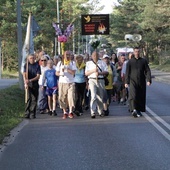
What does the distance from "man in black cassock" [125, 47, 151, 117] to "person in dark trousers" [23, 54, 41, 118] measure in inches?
101

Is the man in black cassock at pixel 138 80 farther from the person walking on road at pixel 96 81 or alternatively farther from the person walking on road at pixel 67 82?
the person walking on road at pixel 67 82

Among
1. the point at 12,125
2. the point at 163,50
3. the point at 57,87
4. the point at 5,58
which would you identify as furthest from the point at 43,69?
the point at 163,50

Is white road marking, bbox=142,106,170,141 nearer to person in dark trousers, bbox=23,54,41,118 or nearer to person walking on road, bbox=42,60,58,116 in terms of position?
person walking on road, bbox=42,60,58,116

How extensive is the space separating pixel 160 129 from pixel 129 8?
238 feet

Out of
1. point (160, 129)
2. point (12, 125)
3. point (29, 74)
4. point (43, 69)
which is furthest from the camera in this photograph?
point (43, 69)

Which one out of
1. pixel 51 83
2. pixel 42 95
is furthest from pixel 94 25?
pixel 51 83

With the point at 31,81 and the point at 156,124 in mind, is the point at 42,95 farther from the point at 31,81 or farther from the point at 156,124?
the point at 156,124

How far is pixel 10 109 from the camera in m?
15.8

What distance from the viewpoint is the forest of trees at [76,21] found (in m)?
47.4

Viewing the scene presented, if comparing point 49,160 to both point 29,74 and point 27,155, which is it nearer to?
point 27,155

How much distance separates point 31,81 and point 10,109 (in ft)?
4.59

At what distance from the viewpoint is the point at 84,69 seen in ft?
51.9

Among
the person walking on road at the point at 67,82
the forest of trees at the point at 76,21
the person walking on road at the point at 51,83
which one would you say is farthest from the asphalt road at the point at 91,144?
the forest of trees at the point at 76,21

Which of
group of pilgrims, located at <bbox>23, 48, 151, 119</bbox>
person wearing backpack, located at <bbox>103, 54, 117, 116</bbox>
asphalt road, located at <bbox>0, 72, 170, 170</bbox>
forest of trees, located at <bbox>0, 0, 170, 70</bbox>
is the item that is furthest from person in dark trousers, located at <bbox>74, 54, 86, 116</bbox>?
forest of trees, located at <bbox>0, 0, 170, 70</bbox>
